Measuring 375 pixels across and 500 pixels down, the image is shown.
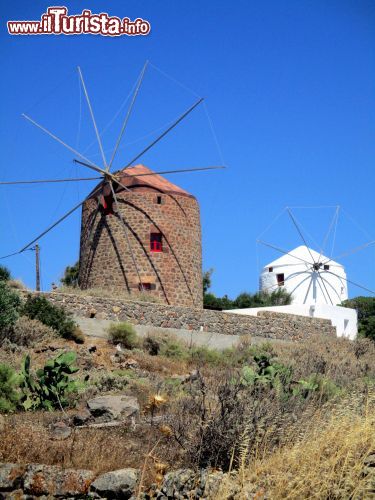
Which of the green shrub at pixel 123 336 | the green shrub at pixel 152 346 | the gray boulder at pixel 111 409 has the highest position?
the green shrub at pixel 123 336

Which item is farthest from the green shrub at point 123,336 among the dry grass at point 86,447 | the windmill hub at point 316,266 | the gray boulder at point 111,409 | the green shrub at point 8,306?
the windmill hub at point 316,266

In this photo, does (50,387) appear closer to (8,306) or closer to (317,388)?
(317,388)

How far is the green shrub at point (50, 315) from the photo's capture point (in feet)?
57.8

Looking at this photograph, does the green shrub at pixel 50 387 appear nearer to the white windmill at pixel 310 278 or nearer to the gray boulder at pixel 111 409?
the gray boulder at pixel 111 409

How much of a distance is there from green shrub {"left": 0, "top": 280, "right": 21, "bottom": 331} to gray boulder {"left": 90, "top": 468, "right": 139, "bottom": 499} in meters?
9.89

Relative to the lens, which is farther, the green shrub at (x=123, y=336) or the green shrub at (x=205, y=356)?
the green shrub at (x=123, y=336)

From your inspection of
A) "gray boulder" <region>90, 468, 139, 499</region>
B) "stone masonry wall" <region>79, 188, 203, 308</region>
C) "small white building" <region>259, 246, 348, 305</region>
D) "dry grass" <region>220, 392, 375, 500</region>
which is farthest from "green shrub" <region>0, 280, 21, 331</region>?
"small white building" <region>259, 246, 348, 305</region>

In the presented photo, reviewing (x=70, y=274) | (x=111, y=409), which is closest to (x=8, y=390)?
(x=111, y=409)

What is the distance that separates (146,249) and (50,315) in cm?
679

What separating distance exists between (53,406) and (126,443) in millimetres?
2551

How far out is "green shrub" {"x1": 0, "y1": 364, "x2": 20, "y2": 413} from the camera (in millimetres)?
9562

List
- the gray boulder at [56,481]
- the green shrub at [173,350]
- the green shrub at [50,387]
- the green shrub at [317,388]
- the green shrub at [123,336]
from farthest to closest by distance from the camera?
the green shrub at [123,336], the green shrub at [173,350], the green shrub at [50,387], the green shrub at [317,388], the gray boulder at [56,481]

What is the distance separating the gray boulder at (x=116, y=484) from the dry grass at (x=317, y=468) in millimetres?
914

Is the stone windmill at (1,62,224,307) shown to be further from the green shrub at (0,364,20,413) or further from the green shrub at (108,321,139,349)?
the green shrub at (0,364,20,413)
